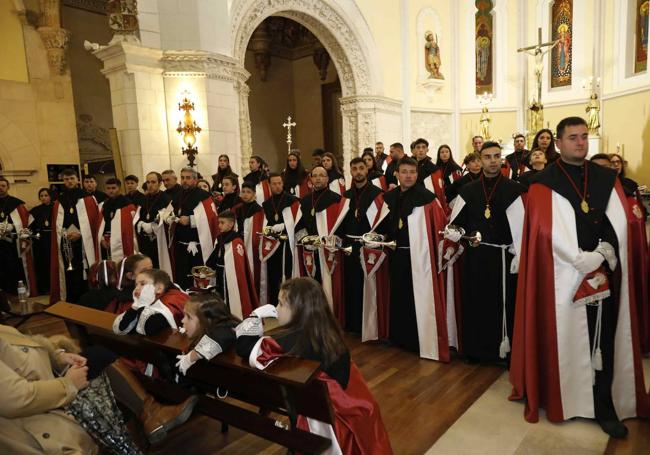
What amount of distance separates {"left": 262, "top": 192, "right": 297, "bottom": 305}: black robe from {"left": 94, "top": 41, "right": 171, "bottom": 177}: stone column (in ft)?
12.0

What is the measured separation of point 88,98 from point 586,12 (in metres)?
15.4

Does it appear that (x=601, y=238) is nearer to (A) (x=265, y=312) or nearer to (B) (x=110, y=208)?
(A) (x=265, y=312)

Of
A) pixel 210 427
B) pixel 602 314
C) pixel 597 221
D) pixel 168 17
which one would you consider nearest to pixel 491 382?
pixel 602 314

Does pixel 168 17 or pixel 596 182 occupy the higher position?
pixel 168 17

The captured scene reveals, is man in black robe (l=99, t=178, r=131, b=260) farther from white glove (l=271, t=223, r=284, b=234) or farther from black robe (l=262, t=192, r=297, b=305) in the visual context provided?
white glove (l=271, t=223, r=284, b=234)

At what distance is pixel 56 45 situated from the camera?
10.5 meters

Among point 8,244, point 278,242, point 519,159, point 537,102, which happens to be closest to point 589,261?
point 278,242

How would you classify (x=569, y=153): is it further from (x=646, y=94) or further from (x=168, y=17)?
(x=646, y=94)

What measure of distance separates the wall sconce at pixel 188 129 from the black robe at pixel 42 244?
251 cm

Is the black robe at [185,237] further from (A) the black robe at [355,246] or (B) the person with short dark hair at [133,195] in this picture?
(A) the black robe at [355,246]

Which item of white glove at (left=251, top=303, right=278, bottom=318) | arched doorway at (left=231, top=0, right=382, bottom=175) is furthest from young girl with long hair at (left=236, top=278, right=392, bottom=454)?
arched doorway at (left=231, top=0, right=382, bottom=175)

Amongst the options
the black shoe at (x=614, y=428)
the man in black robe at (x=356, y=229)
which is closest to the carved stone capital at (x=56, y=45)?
the man in black robe at (x=356, y=229)

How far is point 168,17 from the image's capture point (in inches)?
334

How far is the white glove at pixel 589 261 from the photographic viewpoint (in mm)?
2885
